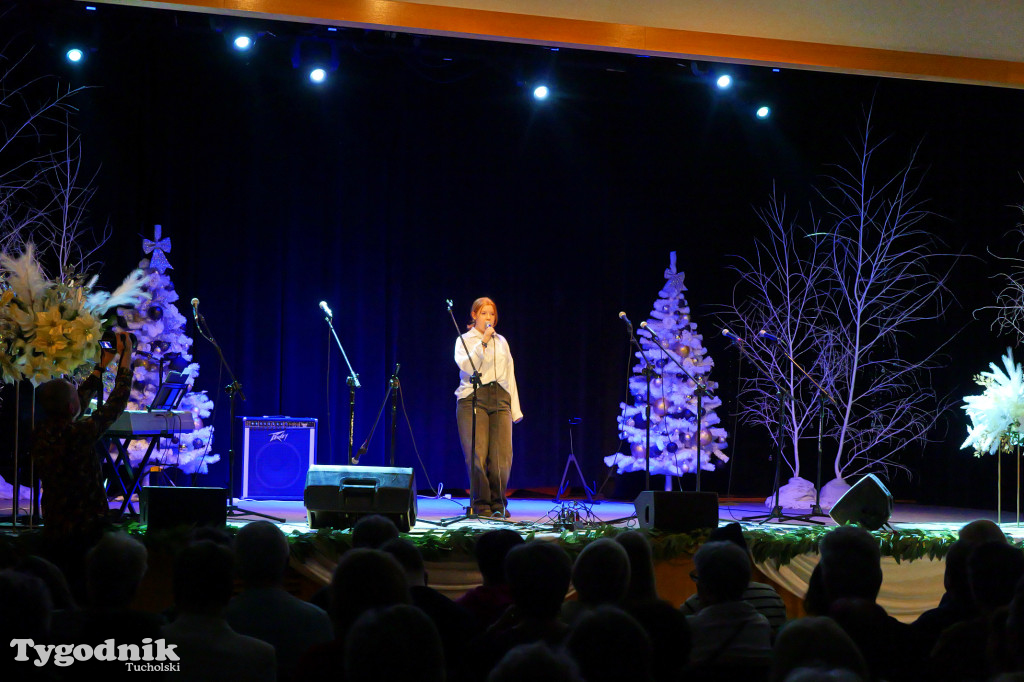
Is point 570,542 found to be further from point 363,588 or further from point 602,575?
point 363,588

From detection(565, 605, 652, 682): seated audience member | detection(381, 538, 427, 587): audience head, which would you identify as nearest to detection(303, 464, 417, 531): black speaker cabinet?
detection(381, 538, 427, 587): audience head

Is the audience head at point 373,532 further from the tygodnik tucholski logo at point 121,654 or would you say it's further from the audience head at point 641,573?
the tygodnik tucholski logo at point 121,654

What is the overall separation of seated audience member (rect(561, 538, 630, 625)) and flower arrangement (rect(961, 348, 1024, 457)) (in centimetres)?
648

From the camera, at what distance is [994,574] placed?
10.2 feet

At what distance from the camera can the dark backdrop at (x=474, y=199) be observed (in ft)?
33.2

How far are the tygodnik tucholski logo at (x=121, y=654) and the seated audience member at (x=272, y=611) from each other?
0.42 metres

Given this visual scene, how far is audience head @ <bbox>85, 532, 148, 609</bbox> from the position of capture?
2752 millimetres

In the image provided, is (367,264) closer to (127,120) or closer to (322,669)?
(127,120)

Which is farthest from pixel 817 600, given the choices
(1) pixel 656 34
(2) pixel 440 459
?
(2) pixel 440 459

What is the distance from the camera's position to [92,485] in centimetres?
497

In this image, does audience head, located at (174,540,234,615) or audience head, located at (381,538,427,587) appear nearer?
audience head, located at (174,540,234,615)

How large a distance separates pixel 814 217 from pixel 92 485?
936 cm

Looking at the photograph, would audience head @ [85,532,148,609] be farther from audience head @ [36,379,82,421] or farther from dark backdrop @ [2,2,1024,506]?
dark backdrop @ [2,2,1024,506]

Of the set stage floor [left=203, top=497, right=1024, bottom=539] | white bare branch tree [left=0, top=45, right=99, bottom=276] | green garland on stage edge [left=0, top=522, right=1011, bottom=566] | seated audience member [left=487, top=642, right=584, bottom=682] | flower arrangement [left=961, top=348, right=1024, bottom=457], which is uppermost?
white bare branch tree [left=0, top=45, right=99, bottom=276]
